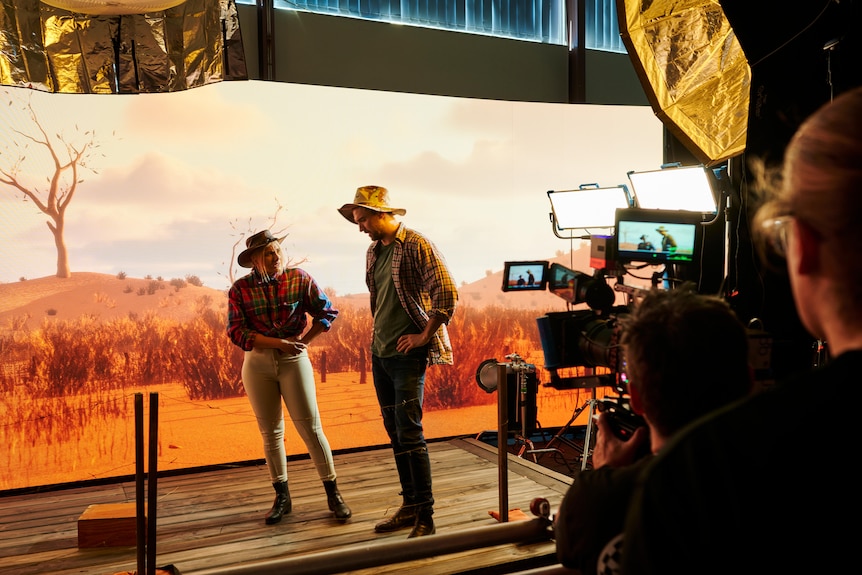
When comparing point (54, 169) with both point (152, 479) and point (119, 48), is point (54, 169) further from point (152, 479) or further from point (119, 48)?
point (152, 479)

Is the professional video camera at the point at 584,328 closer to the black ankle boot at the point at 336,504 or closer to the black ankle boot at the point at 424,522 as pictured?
the black ankle boot at the point at 424,522

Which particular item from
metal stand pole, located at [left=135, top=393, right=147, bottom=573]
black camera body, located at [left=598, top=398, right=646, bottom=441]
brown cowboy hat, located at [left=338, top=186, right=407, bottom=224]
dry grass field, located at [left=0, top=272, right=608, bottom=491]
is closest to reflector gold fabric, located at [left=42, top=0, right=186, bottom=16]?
brown cowboy hat, located at [left=338, top=186, right=407, bottom=224]

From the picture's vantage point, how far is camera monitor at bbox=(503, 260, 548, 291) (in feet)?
9.02

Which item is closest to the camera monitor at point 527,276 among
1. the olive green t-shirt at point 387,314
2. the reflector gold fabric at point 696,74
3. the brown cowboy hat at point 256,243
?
the olive green t-shirt at point 387,314

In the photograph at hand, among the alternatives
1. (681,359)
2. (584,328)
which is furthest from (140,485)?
(681,359)

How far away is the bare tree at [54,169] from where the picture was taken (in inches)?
162

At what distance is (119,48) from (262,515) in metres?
2.68

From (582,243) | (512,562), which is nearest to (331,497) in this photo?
(512,562)

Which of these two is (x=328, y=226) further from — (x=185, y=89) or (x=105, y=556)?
(x=105, y=556)

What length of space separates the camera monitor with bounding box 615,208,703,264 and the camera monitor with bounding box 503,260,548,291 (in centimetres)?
32

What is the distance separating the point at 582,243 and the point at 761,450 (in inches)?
206

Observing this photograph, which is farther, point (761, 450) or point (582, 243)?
point (582, 243)

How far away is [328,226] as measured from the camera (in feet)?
16.0

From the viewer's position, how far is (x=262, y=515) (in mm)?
3506
